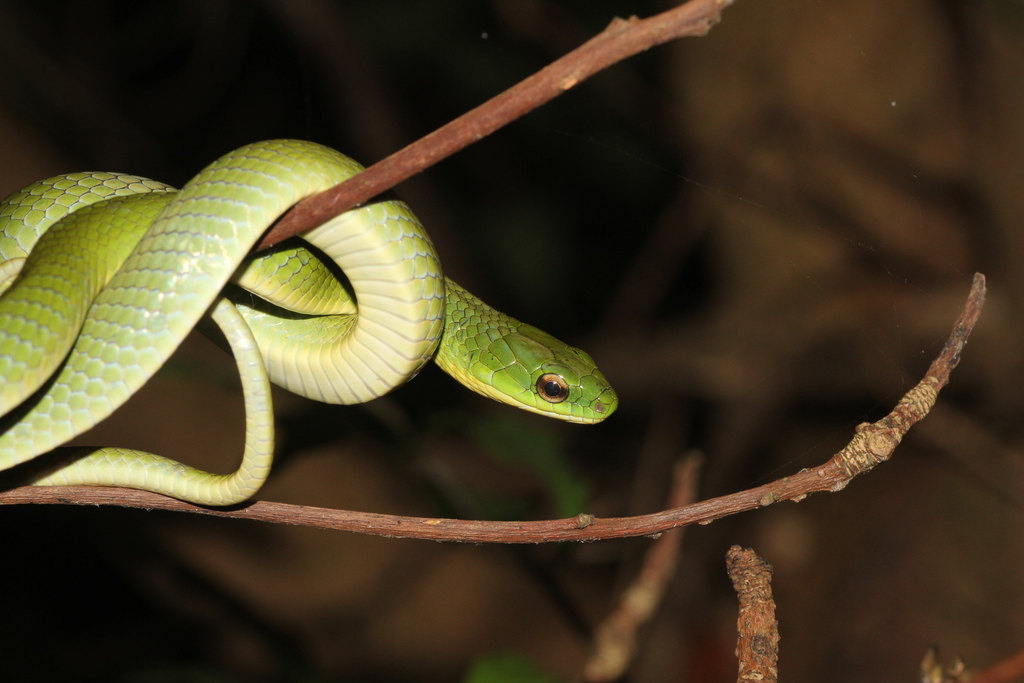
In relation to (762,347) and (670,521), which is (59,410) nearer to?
(670,521)

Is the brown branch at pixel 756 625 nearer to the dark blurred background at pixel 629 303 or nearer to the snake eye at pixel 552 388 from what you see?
the snake eye at pixel 552 388

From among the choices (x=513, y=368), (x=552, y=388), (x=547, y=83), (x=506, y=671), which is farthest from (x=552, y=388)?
(x=547, y=83)

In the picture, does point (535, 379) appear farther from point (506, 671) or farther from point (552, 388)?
Result: point (506, 671)

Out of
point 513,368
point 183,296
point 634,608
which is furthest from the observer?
point 634,608

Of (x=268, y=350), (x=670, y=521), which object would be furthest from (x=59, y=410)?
(x=670, y=521)

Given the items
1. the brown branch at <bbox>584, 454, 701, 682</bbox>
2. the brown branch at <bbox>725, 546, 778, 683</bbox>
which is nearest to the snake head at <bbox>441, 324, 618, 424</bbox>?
the brown branch at <bbox>584, 454, 701, 682</bbox>

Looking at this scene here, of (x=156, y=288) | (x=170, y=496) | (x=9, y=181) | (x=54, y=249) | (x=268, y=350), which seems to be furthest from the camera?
(x=9, y=181)

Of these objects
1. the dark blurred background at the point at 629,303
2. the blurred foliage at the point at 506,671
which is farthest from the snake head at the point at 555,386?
the dark blurred background at the point at 629,303
